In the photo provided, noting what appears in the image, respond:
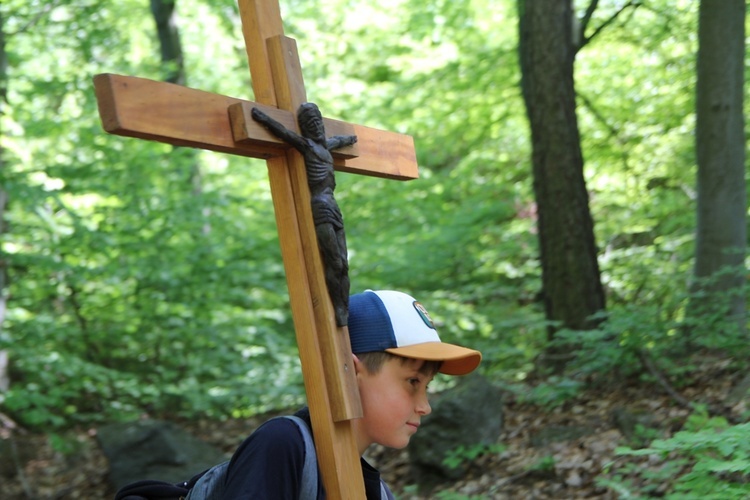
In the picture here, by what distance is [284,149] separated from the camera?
2.27 m

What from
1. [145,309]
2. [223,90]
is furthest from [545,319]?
[223,90]

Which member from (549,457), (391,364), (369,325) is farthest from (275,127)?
(549,457)

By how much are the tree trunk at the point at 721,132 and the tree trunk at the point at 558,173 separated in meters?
1.02

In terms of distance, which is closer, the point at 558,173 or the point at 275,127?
the point at 275,127

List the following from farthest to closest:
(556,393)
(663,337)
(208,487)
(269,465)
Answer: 1. (556,393)
2. (663,337)
3. (208,487)
4. (269,465)

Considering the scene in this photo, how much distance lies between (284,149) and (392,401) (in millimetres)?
735

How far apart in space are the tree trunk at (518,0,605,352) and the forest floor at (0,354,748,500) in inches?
42.1

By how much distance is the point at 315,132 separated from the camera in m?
2.30

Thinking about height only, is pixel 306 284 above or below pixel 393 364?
above

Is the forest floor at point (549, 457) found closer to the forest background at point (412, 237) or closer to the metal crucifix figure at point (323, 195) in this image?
the forest background at point (412, 237)

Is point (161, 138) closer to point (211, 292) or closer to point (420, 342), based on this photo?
point (420, 342)

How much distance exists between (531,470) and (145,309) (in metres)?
5.01

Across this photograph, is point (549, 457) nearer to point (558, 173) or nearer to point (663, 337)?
point (663, 337)

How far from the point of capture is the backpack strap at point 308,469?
6.49 ft
